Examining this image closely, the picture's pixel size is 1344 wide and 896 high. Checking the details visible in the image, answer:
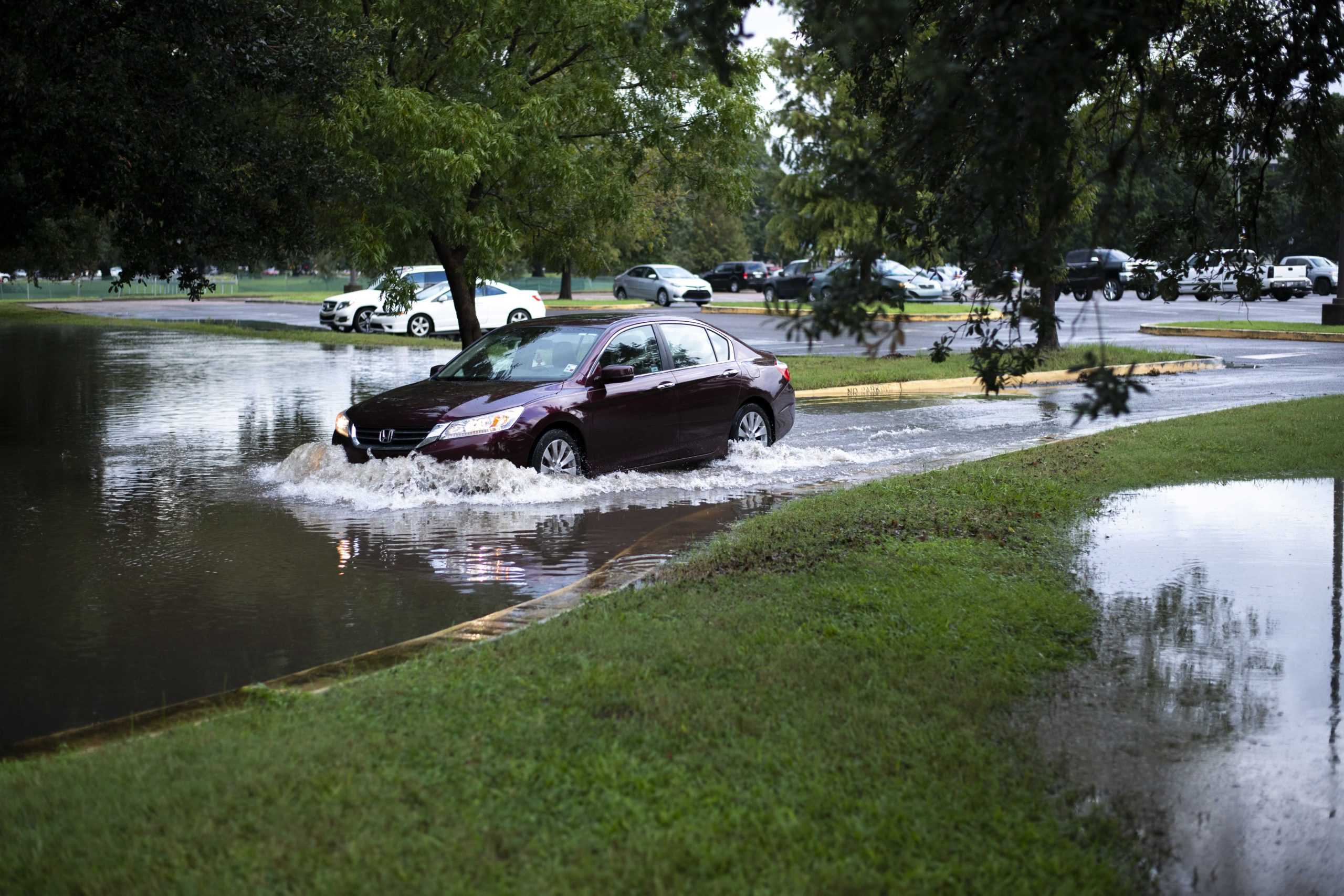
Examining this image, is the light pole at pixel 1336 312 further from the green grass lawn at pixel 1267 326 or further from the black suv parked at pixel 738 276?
the black suv parked at pixel 738 276

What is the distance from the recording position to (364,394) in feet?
63.8

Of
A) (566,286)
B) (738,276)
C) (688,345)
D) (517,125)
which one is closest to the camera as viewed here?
(688,345)

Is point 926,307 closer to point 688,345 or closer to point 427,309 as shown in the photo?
point 427,309

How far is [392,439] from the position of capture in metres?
11.1

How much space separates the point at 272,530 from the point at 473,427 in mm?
1830

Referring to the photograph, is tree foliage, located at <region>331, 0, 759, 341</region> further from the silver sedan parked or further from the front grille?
the silver sedan parked

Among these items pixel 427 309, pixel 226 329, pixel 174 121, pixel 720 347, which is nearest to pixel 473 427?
pixel 720 347

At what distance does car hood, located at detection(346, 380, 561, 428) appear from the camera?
11.0m

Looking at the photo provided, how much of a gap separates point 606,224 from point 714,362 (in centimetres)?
777

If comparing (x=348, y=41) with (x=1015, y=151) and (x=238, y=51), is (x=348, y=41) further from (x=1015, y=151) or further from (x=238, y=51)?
(x=1015, y=151)

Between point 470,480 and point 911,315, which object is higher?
point 911,315

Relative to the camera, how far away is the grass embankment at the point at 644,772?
3.87 meters

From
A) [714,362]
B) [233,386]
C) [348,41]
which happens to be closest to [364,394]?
[233,386]

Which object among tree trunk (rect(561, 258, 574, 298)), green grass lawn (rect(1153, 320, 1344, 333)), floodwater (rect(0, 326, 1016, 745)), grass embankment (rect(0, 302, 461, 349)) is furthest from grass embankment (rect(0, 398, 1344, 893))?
tree trunk (rect(561, 258, 574, 298))
